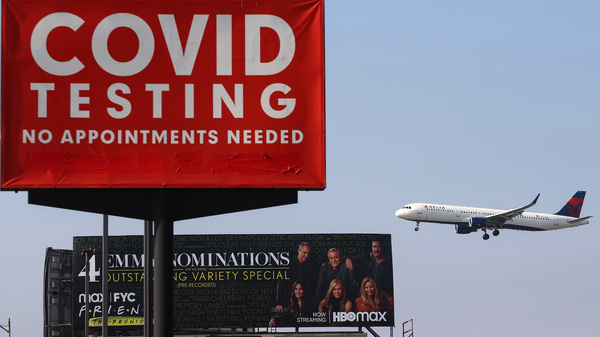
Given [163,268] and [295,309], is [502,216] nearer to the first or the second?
[295,309]

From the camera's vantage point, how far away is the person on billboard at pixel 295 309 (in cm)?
6084

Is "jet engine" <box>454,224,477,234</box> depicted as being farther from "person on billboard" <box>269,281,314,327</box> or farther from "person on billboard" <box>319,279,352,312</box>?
"person on billboard" <box>269,281,314,327</box>

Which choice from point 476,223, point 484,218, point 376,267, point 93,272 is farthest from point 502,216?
point 93,272

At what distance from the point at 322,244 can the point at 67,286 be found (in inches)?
893

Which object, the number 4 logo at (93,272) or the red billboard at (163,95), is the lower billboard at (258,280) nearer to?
the number 4 logo at (93,272)

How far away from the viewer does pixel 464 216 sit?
107812 millimetres

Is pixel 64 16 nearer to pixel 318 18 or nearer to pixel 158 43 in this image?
pixel 158 43

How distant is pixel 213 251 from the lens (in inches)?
2473

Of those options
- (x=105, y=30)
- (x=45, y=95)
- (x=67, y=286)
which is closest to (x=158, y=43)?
(x=105, y=30)

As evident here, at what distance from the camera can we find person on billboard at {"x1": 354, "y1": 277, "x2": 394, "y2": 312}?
202ft

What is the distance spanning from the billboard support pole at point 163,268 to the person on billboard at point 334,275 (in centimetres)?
4662

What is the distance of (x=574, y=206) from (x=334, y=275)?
81.4 m

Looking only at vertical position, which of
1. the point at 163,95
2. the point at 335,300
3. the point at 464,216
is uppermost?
the point at 464,216

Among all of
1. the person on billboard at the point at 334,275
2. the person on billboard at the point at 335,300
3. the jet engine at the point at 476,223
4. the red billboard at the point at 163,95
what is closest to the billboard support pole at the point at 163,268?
the red billboard at the point at 163,95
